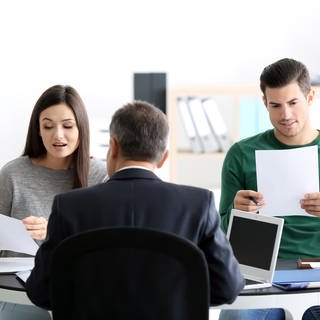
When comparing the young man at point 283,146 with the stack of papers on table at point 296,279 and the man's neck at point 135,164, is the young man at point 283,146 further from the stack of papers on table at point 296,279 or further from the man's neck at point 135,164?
the man's neck at point 135,164


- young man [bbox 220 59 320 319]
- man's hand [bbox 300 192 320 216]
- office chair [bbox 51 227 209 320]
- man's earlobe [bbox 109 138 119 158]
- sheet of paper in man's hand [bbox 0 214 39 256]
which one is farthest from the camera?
young man [bbox 220 59 320 319]

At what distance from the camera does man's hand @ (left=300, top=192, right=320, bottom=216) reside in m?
2.66

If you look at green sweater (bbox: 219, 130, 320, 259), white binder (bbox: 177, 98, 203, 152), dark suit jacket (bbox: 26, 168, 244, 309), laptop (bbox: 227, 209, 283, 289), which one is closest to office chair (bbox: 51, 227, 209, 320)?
dark suit jacket (bbox: 26, 168, 244, 309)

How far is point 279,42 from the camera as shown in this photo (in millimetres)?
5480

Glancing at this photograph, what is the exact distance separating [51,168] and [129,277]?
52.4 inches

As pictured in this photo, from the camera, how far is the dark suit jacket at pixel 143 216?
1.93m

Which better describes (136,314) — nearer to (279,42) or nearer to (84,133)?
(84,133)

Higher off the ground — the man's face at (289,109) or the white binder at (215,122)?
the man's face at (289,109)

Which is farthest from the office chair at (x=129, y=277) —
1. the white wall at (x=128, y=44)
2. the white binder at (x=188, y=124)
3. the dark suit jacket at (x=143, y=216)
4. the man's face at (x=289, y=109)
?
the white wall at (x=128, y=44)

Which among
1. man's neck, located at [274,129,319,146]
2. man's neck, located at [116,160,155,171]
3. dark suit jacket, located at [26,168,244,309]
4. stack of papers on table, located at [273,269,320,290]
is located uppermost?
man's neck, located at [116,160,155,171]

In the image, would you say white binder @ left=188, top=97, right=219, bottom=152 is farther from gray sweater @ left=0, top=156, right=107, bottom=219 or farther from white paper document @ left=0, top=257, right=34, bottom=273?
white paper document @ left=0, top=257, right=34, bottom=273

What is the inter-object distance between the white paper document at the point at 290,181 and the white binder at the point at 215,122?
2.40 metres

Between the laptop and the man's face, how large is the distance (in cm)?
51

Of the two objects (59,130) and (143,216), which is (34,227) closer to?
(59,130)
